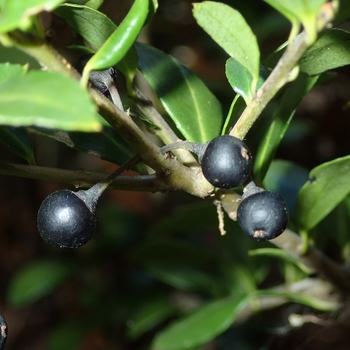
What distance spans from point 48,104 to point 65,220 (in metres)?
0.29

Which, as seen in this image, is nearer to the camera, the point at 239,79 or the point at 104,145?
the point at 239,79

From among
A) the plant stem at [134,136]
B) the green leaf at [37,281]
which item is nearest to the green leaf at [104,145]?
the plant stem at [134,136]

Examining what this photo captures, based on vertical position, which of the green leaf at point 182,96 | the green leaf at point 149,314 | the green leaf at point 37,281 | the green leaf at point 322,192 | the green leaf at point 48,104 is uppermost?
the green leaf at point 48,104

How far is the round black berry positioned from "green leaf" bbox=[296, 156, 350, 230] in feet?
1.44

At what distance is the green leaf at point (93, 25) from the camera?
76 cm

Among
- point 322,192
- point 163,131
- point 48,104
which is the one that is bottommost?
point 322,192

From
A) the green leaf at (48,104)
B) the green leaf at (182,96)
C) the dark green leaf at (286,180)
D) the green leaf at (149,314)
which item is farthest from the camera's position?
the green leaf at (149,314)

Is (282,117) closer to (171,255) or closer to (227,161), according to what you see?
(227,161)

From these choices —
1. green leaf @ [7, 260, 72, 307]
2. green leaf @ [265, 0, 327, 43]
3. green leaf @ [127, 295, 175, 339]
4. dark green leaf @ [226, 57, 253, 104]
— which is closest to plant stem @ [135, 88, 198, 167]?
dark green leaf @ [226, 57, 253, 104]

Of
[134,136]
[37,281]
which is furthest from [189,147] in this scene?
[37,281]

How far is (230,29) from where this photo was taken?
0.62 m

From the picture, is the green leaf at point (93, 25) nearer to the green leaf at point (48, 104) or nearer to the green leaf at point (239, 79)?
the green leaf at point (239, 79)

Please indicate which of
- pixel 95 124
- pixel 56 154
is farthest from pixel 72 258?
pixel 95 124

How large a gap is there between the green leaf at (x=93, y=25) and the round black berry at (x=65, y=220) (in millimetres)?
259
